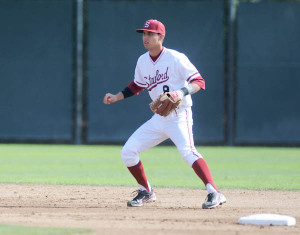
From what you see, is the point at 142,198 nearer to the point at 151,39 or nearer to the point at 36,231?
the point at 151,39

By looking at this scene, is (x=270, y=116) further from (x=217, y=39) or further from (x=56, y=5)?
(x=56, y=5)

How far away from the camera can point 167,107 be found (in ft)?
20.8

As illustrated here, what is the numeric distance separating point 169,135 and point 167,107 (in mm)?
372

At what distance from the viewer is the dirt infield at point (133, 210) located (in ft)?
17.3

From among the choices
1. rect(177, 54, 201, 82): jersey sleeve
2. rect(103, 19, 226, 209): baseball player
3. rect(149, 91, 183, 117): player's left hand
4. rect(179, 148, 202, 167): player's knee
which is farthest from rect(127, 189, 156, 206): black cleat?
rect(177, 54, 201, 82): jersey sleeve

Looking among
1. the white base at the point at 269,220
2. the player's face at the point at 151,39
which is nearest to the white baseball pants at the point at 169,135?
the player's face at the point at 151,39

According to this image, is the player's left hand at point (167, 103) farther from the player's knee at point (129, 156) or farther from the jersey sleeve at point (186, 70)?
the player's knee at point (129, 156)

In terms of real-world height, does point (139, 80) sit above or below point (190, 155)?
above

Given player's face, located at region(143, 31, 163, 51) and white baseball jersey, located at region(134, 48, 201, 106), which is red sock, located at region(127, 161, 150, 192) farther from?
player's face, located at region(143, 31, 163, 51)

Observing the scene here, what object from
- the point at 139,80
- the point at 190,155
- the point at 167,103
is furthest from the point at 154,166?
the point at 167,103

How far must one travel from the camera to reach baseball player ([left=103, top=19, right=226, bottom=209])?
6410mm

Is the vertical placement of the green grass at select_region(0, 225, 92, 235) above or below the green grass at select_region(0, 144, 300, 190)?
above

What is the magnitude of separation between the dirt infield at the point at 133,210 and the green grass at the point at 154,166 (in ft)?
2.71

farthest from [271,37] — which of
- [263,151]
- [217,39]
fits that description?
[263,151]
